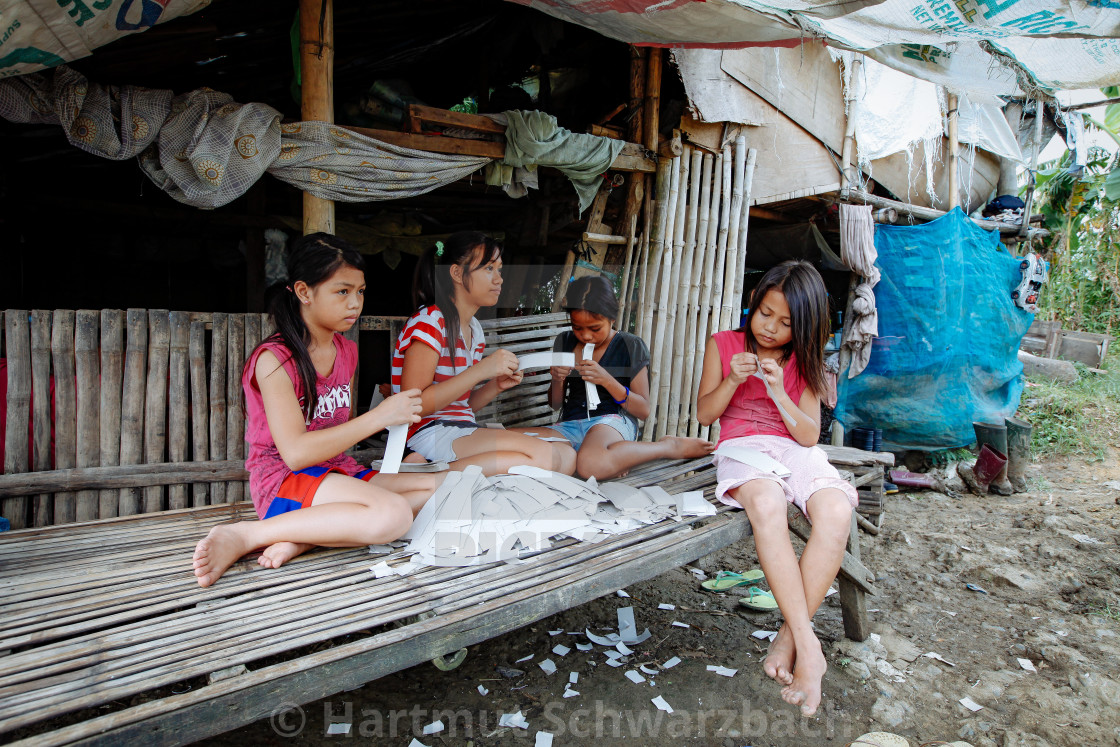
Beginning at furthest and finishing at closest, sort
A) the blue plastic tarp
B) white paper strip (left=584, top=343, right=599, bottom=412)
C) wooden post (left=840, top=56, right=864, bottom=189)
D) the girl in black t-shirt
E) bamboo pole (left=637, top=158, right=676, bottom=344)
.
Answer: the blue plastic tarp → wooden post (left=840, top=56, right=864, bottom=189) → bamboo pole (left=637, top=158, right=676, bottom=344) → white paper strip (left=584, top=343, right=599, bottom=412) → the girl in black t-shirt

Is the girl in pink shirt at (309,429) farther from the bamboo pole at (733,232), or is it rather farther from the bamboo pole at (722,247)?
the bamboo pole at (733,232)

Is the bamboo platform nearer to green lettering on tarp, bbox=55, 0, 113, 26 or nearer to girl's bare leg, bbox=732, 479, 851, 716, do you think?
girl's bare leg, bbox=732, 479, 851, 716

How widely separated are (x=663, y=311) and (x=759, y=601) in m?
1.94

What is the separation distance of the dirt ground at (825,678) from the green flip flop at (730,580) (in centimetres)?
8

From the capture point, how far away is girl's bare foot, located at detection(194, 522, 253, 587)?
1776 mm

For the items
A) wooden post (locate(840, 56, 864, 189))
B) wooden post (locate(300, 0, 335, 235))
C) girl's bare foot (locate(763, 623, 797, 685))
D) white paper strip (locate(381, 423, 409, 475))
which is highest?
wooden post (locate(840, 56, 864, 189))

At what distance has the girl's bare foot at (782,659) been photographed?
214 cm

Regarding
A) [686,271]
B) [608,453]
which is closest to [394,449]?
[608,453]

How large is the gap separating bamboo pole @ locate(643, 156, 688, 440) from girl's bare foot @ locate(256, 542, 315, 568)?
2.66m

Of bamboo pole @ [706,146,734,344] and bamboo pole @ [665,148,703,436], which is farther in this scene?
bamboo pole @ [706,146,734,344]

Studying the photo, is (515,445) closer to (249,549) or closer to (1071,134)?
(249,549)

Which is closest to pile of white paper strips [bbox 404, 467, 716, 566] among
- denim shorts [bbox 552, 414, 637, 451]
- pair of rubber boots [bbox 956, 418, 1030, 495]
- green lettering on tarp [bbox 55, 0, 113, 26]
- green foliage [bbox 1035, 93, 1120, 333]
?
denim shorts [bbox 552, 414, 637, 451]

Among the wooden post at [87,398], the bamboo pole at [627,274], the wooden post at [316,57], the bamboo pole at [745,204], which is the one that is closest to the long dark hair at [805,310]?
the bamboo pole at [627,274]

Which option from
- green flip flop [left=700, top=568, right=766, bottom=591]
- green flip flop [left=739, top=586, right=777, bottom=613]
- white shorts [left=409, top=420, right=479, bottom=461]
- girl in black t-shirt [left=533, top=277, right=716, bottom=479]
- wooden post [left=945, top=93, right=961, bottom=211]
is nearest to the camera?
white shorts [left=409, top=420, right=479, bottom=461]
